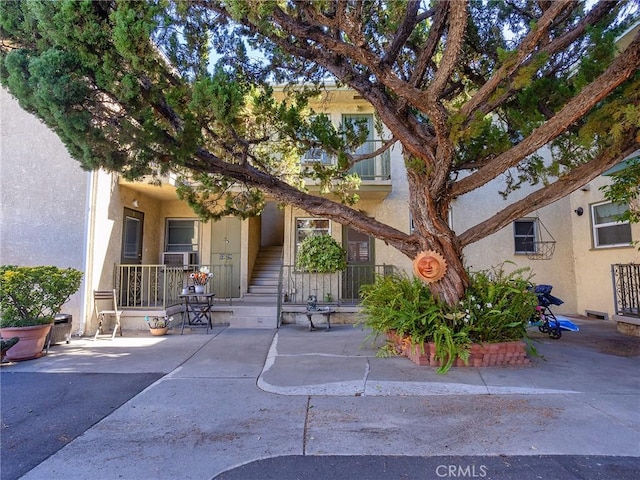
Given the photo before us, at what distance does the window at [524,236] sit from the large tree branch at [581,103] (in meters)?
6.50

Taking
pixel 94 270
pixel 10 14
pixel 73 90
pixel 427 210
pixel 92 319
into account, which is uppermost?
pixel 10 14

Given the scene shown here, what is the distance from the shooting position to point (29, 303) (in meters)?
6.30

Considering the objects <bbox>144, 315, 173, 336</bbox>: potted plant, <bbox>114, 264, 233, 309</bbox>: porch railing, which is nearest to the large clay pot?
<bbox>144, 315, 173, 336</bbox>: potted plant

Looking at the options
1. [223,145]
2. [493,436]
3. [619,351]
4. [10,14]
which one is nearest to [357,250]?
[223,145]

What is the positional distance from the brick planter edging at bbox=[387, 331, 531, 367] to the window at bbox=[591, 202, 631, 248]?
6045mm

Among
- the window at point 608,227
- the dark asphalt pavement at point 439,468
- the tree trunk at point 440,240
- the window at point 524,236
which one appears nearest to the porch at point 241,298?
the tree trunk at point 440,240

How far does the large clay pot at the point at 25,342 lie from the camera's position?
19.5 ft

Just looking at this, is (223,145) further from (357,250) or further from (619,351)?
(619,351)

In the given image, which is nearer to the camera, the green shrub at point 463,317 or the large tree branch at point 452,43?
A: the large tree branch at point 452,43

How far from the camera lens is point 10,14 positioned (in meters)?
4.52

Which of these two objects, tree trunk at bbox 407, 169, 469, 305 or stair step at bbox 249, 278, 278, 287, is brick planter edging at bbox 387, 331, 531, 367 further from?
stair step at bbox 249, 278, 278, 287

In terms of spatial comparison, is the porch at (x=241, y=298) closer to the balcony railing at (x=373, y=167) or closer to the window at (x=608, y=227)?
the balcony railing at (x=373, y=167)

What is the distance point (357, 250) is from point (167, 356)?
19.9ft

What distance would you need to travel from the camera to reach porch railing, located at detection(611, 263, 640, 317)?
307 inches
